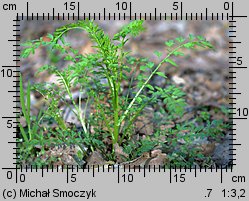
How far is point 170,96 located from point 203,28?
263 centimetres

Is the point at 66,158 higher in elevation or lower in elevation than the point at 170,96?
lower

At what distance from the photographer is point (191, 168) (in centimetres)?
361

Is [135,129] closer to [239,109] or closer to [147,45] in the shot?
[239,109]

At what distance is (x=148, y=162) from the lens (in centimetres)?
359

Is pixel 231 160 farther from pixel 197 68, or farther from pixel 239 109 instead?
pixel 197 68

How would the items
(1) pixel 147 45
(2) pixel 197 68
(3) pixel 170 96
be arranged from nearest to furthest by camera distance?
(3) pixel 170 96 → (2) pixel 197 68 → (1) pixel 147 45

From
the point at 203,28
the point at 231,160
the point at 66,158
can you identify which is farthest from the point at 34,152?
the point at 203,28

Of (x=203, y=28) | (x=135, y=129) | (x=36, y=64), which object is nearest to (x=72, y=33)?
(x=36, y=64)

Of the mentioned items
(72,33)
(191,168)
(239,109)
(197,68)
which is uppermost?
(72,33)

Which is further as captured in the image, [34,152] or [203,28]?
[203,28]

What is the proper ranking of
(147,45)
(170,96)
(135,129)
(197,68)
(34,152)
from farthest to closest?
(147,45)
(197,68)
(135,129)
(34,152)
(170,96)

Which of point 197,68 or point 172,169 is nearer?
point 172,169

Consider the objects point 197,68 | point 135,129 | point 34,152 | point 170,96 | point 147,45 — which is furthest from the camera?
point 147,45

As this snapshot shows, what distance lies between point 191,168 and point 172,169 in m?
0.17
